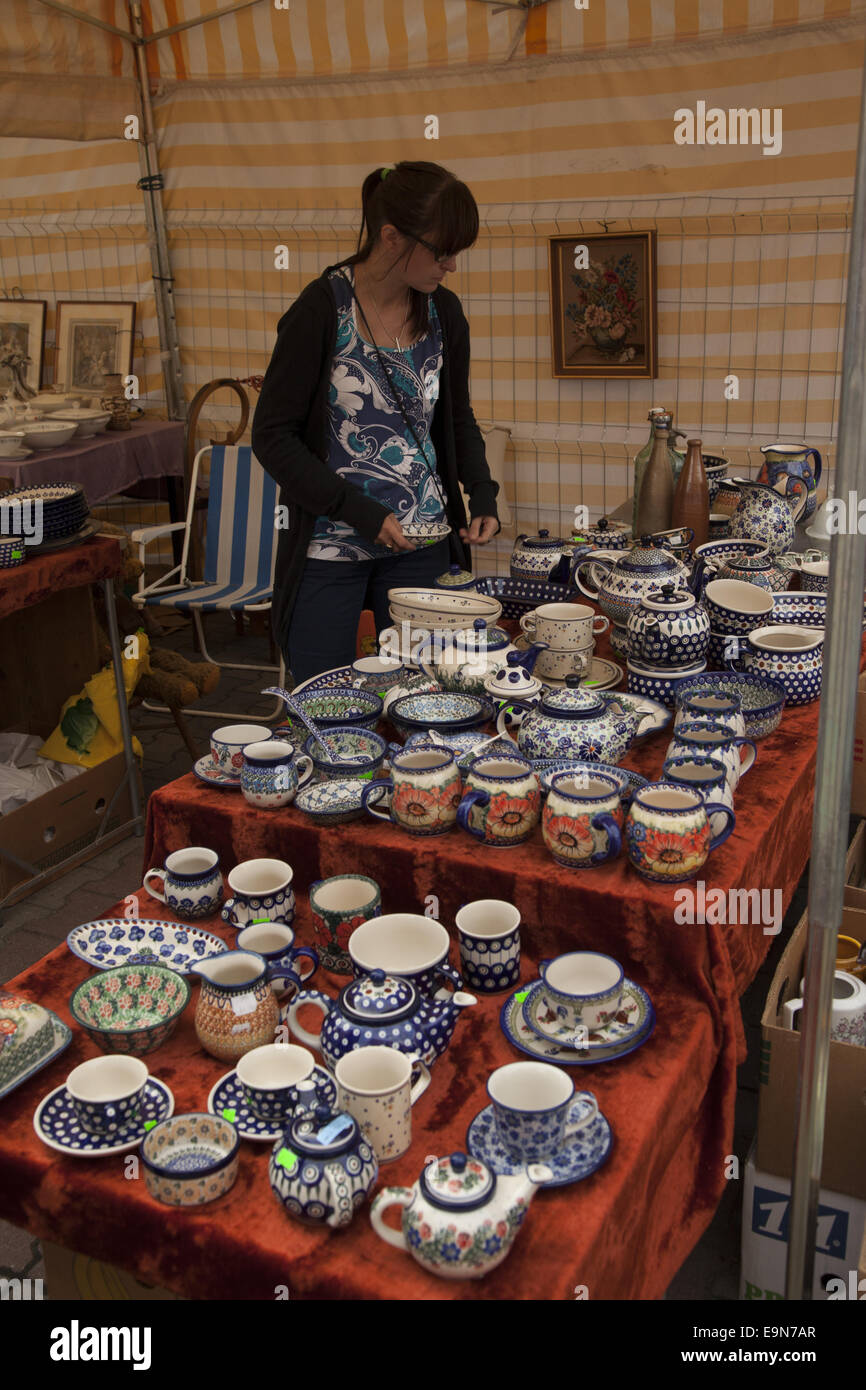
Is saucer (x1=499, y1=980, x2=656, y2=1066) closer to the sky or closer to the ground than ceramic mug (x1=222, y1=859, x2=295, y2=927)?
closer to the ground

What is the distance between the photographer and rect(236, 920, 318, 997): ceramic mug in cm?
155

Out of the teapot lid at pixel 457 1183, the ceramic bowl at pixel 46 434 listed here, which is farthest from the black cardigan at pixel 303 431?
the ceramic bowl at pixel 46 434

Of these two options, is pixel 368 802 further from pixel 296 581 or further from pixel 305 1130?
pixel 296 581

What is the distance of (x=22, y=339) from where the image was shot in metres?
6.35

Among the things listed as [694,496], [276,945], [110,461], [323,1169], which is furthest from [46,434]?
[323,1169]

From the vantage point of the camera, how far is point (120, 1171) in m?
1.26

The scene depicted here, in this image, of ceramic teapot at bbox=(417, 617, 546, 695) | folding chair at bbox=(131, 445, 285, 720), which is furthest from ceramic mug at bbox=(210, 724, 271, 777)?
folding chair at bbox=(131, 445, 285, 720)

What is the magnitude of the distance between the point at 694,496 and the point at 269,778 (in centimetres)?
142

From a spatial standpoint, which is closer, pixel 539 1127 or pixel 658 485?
pixel 539 1127

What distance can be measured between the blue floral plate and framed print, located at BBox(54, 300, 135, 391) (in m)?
4.84

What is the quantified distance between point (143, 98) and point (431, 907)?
5031mm

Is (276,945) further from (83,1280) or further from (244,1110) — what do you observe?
(83,1280)

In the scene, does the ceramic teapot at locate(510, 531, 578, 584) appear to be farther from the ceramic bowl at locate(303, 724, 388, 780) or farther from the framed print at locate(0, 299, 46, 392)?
the framed print at locate(0, 299, 46, 392)
